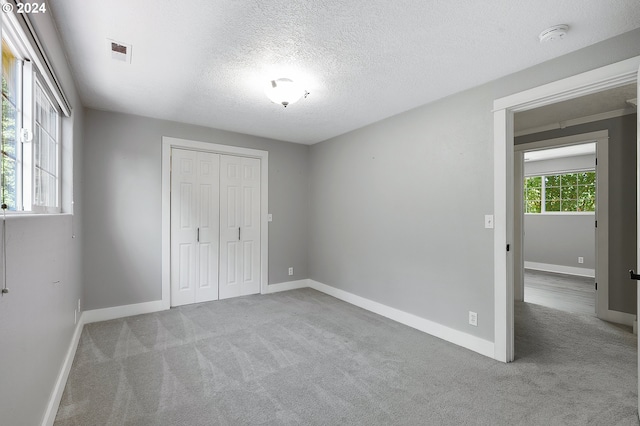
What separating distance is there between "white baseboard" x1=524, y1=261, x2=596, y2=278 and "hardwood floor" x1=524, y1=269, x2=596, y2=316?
0.21m

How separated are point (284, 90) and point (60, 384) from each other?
2.71m

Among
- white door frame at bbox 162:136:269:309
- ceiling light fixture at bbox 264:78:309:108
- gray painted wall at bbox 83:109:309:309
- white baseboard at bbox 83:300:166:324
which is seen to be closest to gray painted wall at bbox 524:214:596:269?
white door frame at bbox 162:136:269:309

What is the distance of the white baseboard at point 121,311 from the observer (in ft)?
11.5

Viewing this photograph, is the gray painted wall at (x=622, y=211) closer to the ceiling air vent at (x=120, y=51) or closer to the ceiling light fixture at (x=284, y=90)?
the ceiling light fixture at (x=284, y=90)

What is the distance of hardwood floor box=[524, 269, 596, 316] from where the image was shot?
419cm

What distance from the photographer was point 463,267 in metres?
2.98

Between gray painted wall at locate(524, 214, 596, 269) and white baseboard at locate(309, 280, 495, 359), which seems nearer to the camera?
white baseboard at locate(309, 280, 495, 359)

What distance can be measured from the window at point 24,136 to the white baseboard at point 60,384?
114 centimetres

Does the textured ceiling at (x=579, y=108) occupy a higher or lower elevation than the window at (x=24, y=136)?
higher

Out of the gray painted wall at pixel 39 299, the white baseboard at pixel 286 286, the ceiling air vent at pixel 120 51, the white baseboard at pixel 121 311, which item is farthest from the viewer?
the white baseboard at pixel 286 286

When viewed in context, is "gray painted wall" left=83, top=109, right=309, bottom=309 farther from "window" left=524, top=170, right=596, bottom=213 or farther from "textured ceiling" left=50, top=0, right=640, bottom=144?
"window" left=524, top=170, right=596, bottom=213

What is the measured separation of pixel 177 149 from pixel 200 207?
819 millimetres

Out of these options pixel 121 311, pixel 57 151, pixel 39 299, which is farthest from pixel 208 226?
pixel 39 299

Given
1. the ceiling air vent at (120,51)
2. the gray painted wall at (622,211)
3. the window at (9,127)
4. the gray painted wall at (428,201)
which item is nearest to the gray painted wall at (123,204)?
the ceiling air vent at (120,51)
